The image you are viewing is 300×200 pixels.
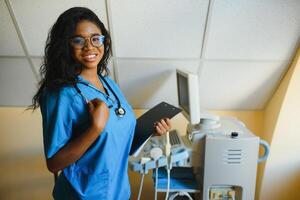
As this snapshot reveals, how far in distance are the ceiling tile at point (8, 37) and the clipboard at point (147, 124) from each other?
0.88 m

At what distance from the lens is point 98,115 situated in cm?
93

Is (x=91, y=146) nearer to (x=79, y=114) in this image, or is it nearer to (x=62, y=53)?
(x=79, y=114)

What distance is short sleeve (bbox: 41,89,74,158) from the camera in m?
0.94

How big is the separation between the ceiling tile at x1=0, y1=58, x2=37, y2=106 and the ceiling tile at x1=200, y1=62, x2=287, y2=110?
1158 mm

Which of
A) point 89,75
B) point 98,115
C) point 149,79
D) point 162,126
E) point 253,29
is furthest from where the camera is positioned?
point 149,79

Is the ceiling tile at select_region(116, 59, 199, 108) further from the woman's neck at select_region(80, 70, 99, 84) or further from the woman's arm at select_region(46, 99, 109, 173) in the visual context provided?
the woman's arm at select_region(46, 99, 109, 173)

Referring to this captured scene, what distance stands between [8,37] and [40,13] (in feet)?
0.92

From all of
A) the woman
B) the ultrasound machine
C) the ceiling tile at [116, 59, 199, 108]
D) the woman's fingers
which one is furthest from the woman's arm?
the ceiling tile at [116, 59, 199, 108]

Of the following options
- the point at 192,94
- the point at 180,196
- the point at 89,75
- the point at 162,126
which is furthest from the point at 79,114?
the point at 180,196

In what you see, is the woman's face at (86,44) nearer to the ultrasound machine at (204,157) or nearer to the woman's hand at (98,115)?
the woman's hand at (98,115)

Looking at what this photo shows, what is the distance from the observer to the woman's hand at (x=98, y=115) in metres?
0.92

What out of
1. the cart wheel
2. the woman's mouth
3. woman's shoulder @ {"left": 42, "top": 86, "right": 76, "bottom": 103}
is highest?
the woman's mouth

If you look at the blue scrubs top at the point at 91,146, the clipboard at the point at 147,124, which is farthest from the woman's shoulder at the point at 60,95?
the clipboard at the point at 147,124

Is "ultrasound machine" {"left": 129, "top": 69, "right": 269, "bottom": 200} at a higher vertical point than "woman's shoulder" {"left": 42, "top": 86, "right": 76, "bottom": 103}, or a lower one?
lower
